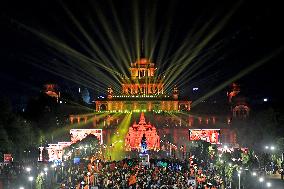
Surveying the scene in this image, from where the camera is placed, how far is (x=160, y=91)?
109 metres

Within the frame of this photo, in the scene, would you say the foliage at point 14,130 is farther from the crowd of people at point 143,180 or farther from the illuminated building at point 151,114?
the illuminated building at point 151,114

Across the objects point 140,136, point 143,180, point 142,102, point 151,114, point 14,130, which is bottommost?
point 143,180

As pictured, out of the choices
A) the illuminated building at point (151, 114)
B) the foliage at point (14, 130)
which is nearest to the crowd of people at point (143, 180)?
the foliage at point (14, 130)

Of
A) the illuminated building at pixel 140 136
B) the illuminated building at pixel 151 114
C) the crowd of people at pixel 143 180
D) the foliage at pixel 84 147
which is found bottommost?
the crowd of people at pixel 143 180

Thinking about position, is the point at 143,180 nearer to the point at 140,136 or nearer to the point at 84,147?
the point at 84,147

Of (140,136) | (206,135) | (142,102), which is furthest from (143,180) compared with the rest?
(142,102)

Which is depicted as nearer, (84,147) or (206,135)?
(84,147)

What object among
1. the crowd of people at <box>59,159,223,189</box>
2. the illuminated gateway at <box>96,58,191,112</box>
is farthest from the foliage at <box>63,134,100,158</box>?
the illuminated gateway at <box>96,58,191,112</box>

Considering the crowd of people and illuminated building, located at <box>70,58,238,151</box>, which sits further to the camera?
illuminated building, located at <box>70,58,238,151</box>

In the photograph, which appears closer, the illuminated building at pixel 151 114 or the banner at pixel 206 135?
the banner at pixel 206 135

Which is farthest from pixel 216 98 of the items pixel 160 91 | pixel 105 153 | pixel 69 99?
pixel 105 153

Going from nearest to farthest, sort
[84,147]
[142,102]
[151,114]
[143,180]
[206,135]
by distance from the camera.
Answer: [143,180]
[84,147]
[206,135]
[151,114]
[142,102]

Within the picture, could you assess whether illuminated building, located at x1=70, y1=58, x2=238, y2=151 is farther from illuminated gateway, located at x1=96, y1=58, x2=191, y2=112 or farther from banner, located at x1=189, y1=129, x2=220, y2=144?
banner, located at x1=189, y1=129, x2=220, y2=144

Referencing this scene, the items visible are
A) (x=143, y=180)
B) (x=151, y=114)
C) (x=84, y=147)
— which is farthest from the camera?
(x=151, y=114)
